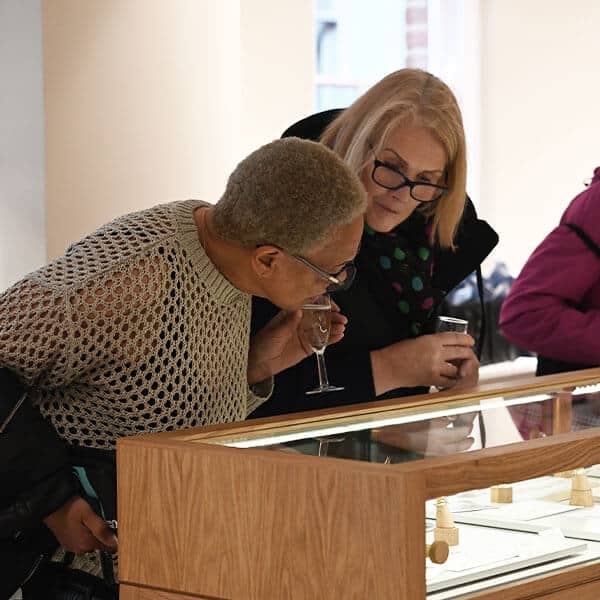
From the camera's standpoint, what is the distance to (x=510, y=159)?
7.38m

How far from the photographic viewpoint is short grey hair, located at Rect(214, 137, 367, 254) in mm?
1905

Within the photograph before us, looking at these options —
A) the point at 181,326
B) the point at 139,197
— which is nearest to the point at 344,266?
the point at 181,326

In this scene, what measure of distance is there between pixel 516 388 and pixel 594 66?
5.59 m

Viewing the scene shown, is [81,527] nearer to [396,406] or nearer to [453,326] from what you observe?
[396,406]

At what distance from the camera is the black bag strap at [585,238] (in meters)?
3.25

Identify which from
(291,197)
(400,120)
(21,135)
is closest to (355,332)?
(400,120)

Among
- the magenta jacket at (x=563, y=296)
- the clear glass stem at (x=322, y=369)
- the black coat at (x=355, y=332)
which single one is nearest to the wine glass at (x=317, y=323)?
the clear glass stem at (x=322, y=369)

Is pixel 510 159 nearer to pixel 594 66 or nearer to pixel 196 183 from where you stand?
pixel 594 66

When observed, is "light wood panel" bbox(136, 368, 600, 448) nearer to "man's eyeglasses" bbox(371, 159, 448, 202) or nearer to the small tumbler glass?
the small tumbler glass

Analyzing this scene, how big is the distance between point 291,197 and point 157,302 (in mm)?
289

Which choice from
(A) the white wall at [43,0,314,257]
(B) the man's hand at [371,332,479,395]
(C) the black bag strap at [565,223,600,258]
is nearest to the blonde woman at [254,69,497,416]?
(B) the man's hand at [371,332,479,395]

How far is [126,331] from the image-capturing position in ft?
6.34

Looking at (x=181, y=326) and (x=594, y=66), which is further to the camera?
(x=594, y=66)

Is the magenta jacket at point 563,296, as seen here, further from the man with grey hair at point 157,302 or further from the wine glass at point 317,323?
the man with grey hair at point 157,302
